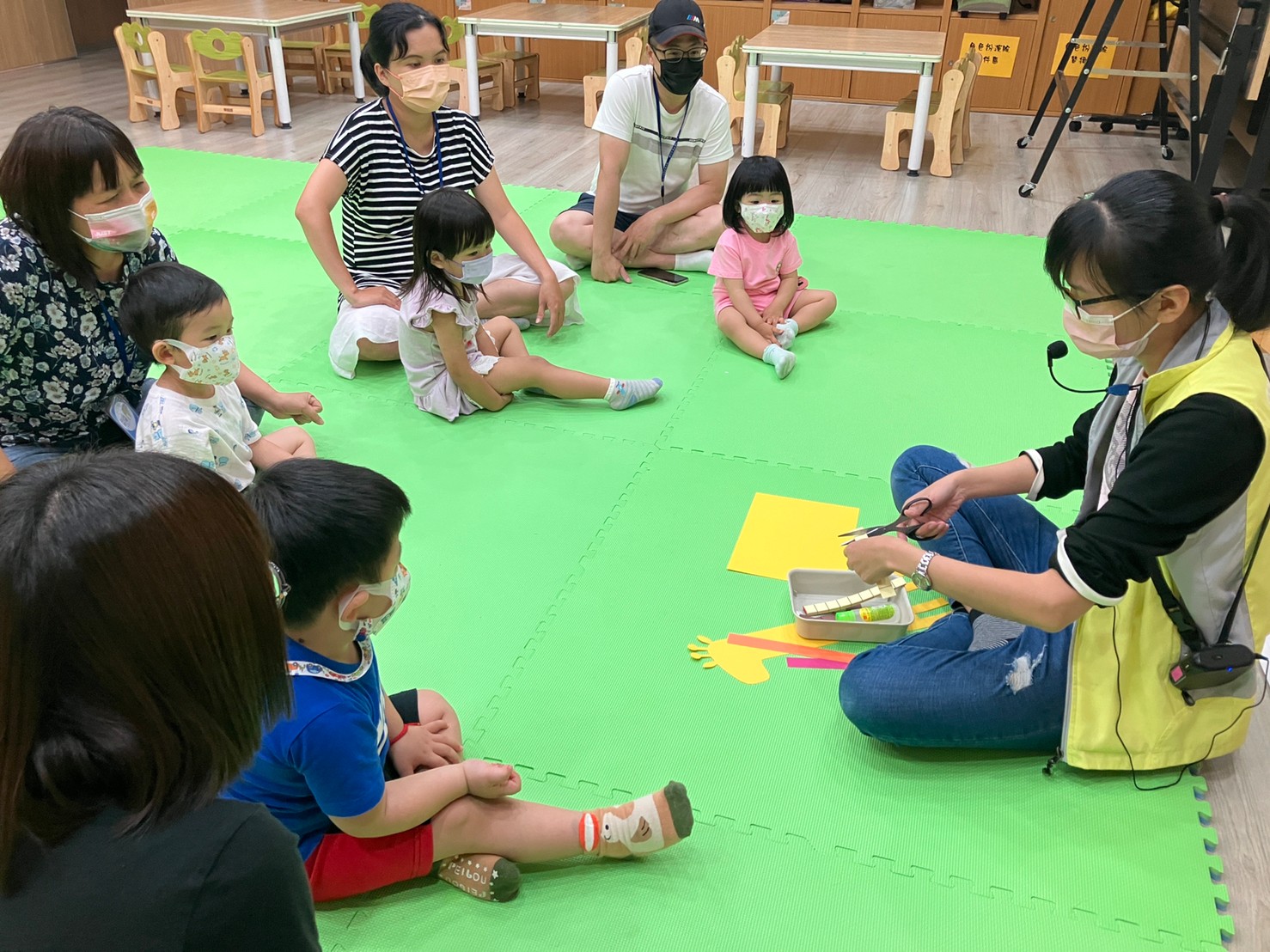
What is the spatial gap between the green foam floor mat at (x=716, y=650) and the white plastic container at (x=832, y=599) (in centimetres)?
6

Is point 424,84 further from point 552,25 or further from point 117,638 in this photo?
point 552,25

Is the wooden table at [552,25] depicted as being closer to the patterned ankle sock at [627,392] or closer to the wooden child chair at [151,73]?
the wooden child chair at [151,73]

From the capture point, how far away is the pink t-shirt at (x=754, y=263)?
131 inches

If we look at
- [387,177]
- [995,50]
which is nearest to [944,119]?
[995,50]

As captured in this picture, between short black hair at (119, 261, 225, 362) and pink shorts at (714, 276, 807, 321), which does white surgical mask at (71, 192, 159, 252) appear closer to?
short black hair at (119, 261, 225, 362)

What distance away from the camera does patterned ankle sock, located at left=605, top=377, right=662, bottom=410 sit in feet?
9.63

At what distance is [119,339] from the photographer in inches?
89.4

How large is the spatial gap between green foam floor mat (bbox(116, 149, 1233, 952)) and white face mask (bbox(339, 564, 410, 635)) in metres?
0.48

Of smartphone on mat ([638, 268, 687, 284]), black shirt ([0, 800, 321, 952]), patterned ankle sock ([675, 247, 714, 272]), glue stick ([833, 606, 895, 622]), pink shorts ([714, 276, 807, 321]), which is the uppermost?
black shirt ([0, 800, 321, 952])

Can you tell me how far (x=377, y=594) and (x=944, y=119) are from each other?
5254 mm

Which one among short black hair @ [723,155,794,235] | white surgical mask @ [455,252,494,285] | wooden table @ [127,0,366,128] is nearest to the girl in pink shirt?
short black hair @ [723,155,794,235]

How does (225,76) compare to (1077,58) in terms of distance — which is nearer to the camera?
(225,76)

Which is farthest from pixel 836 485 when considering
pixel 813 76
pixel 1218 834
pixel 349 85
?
pixel 349 85

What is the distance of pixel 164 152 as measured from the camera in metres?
5.69
